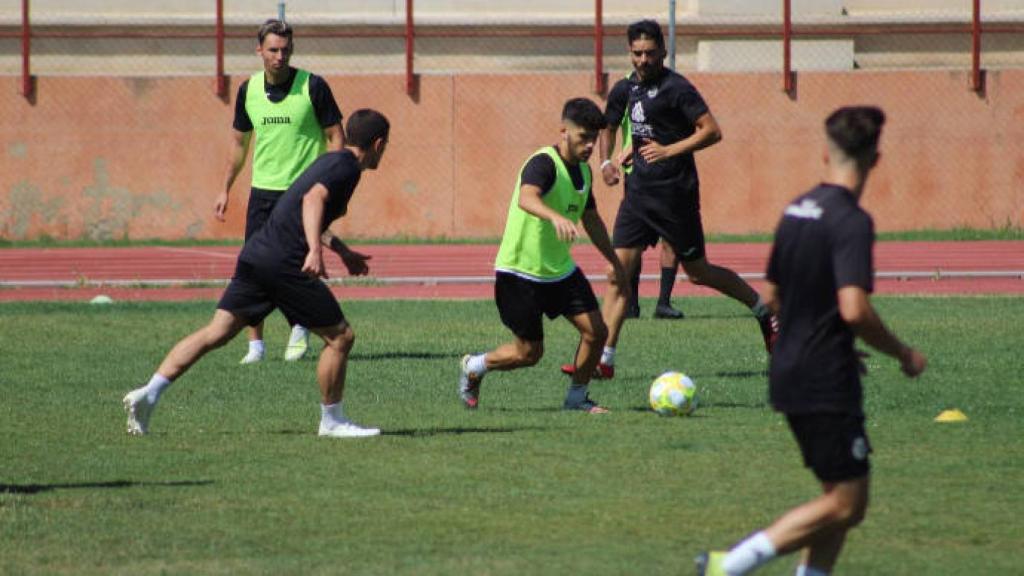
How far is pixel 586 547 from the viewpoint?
6988 millimetres

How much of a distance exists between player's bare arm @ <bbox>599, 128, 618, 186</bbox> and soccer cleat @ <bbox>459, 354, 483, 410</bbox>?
202 centimetres

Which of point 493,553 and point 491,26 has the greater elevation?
point 491,26

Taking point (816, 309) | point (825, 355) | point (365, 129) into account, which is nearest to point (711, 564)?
point (825, 355)

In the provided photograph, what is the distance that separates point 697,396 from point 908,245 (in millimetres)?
15249

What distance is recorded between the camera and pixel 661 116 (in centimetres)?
1243

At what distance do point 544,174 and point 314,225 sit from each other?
5.07ft

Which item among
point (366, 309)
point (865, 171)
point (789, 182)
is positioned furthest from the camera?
point (789, 182)

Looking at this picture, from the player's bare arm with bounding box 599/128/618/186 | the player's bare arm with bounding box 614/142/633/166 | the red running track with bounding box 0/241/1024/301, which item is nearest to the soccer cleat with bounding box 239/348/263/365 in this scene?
the player's bare arm with bounding box 599/128/618/186

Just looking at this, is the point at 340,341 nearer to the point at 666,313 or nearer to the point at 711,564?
the point at 711,564

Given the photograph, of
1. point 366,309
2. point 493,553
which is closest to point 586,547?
point 493,553

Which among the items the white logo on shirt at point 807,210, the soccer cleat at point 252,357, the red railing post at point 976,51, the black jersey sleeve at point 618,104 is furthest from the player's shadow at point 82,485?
the red railing post at point 976,51

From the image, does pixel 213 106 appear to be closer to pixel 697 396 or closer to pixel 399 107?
pixel 399 107

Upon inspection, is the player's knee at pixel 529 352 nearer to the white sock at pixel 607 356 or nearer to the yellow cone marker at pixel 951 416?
the white sock at pixel 607 356

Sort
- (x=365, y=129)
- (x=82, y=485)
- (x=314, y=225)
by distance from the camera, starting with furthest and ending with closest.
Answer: (x=365, y=129) → (x=314, y=225) → (x=82, y=485)
